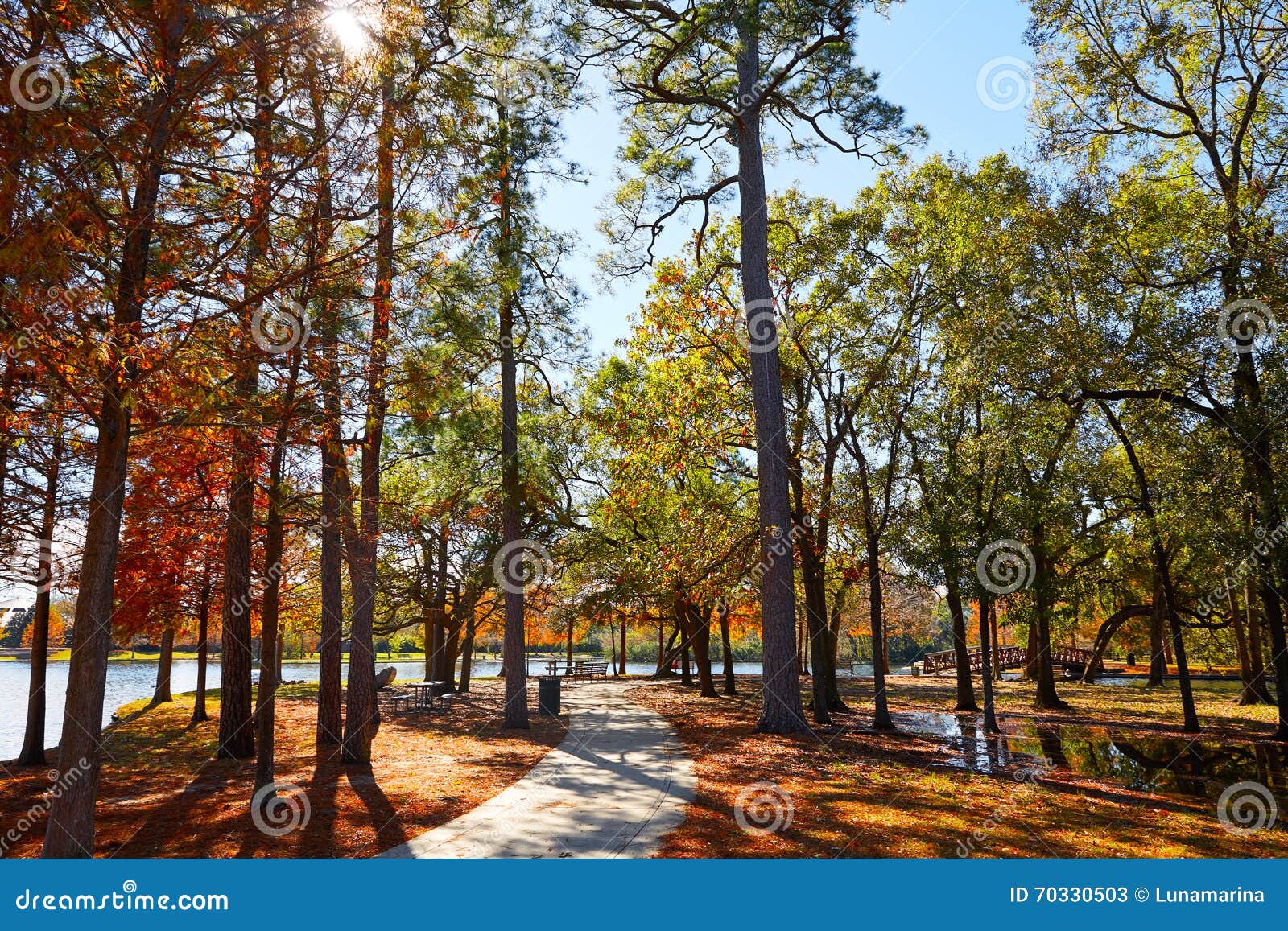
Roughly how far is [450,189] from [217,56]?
3052 mm

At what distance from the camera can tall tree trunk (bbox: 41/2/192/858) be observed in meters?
5.90

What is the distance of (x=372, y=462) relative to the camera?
39.6ft

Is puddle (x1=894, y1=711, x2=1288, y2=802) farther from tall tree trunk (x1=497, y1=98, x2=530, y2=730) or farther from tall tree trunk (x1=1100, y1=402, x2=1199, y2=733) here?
tall tree trunk (x1=497, y1=98, x2=530, y2=730)

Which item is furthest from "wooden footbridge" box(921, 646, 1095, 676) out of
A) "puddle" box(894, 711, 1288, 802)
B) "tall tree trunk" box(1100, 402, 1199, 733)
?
"puddle" box(894, 711, 1288, 802)

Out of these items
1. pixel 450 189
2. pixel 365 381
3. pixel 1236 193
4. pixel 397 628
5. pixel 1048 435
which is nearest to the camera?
pixel 365 381

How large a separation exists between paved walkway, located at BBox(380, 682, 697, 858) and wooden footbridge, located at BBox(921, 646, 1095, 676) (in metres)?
25.4

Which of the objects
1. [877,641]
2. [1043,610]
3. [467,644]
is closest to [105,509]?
[877,641]

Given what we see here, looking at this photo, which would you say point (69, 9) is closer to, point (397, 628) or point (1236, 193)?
point (1236, 193)

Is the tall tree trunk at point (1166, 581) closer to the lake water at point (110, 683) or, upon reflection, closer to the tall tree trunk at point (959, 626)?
the tall tree trunk at point (959, 626)

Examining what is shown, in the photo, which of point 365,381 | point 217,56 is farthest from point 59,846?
point 217,56

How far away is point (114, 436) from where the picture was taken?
6.29 m

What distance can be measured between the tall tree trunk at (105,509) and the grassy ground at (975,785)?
4.88 meters

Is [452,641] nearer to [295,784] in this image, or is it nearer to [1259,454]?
[295,784]

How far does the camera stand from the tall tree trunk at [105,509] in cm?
590
